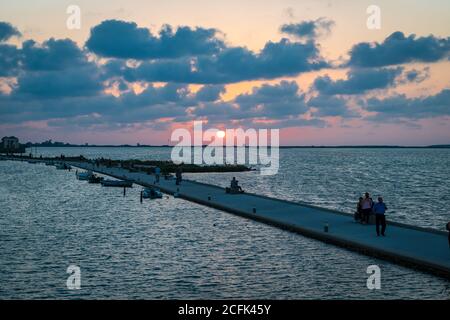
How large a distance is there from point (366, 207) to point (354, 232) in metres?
2.36

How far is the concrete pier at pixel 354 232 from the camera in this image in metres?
23.6

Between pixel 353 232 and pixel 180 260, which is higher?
pixel 353 232

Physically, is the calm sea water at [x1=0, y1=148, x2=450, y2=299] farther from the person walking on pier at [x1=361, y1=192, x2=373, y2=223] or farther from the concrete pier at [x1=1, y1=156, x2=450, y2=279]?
the person walking on pier at [x1=361, y1=192, x2=373, y2=223]

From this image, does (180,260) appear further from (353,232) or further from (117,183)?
(117,183)

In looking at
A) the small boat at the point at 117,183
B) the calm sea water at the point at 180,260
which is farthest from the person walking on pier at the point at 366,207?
the small boat at the point at 117,183

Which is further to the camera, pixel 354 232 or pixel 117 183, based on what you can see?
pixel 117 183

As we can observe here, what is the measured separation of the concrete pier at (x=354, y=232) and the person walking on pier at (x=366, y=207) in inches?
20.8

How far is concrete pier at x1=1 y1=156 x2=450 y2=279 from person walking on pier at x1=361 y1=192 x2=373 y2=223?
53 centimetres

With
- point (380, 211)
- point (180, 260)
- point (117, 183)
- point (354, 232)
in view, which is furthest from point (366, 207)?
point (117, 183)

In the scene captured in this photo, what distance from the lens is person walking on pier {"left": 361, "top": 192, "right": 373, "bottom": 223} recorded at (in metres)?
31.7

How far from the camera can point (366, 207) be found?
3197cm

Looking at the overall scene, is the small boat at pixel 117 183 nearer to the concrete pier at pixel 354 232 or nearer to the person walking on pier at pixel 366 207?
the concrete pier at pixel 354 232
